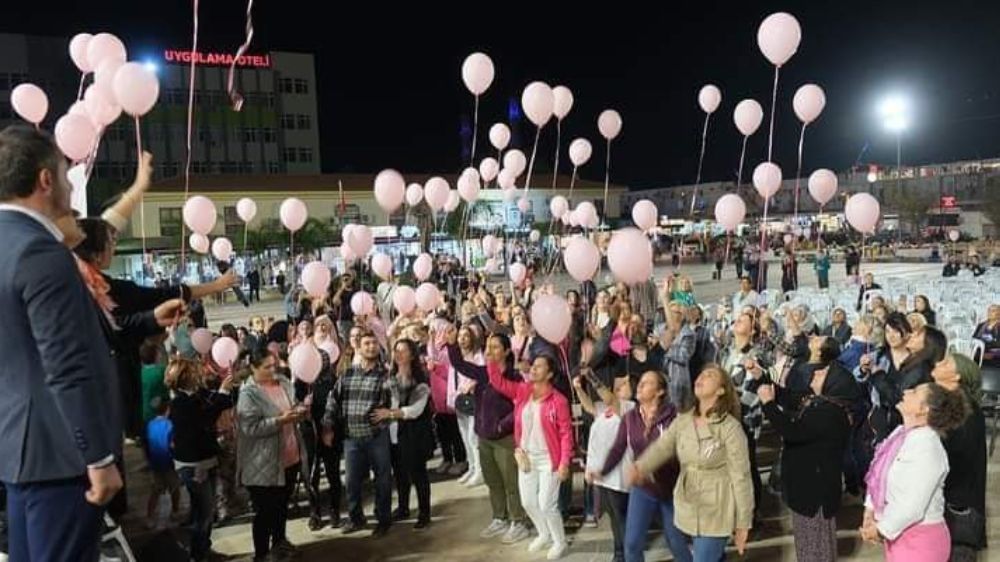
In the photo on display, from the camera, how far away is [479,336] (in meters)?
6.70

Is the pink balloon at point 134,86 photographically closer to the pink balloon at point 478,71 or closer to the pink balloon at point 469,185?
the pink balloon at point 478,71

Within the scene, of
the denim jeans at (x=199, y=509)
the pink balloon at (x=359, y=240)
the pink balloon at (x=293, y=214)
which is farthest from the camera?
the pink balloon at (x=293, y=214)

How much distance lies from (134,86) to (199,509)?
3388mm

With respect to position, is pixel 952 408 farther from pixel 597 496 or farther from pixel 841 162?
pixel 841 162

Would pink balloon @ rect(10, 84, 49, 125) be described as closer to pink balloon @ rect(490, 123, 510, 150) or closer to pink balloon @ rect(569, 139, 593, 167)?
pink balloon @ rect(490, 123, 510, 150)

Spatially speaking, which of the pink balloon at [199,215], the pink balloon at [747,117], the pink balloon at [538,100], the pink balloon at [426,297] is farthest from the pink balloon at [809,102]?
the pink balloon at [199,215]

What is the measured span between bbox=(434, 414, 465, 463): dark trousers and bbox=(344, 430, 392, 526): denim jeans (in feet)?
5.50

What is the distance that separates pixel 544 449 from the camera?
505cm

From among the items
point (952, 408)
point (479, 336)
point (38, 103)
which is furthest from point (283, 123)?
point (952, 408)

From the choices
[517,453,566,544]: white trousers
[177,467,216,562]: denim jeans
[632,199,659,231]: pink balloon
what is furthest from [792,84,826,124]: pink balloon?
[177,467,216,562]: denim jeans

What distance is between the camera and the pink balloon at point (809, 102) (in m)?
9.02

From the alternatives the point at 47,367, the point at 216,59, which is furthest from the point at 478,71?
the point at 216,59

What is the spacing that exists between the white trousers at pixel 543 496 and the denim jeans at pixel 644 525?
70 centimetres

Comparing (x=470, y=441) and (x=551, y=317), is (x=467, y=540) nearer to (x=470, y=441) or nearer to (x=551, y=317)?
(x=470, y=441)
